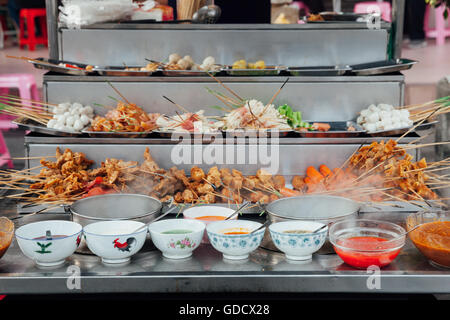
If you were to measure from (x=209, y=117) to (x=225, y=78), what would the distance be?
25 cm

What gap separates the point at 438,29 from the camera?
12531 mm

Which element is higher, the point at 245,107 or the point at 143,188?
the point at 245,107

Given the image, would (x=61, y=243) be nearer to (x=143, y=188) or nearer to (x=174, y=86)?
(x=143, y=188)

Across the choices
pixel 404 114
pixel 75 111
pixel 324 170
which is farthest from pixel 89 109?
pixel 404 114

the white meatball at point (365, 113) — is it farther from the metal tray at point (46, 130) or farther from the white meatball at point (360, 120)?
the metal tray at point (46, 130)

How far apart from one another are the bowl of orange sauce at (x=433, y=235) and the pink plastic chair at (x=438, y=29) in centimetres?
1126

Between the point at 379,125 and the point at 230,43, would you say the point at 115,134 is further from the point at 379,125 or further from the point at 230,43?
the point at 379,125

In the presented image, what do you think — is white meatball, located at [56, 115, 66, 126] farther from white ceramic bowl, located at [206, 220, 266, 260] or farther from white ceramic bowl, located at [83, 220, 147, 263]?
white ceramic bowl, located at [206, 220, 266, 260]

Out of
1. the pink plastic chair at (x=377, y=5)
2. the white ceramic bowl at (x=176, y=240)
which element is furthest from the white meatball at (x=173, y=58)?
the pink plastic chair at (x=377, y=5)

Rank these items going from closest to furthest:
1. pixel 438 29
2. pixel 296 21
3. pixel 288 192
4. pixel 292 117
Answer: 1. pixel 288 192
2. pixel 292 117
3. pixel 296 21
4. pixel 438 29

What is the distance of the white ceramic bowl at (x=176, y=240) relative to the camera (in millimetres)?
2061

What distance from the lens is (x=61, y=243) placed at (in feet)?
6.52

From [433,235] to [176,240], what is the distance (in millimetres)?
974
